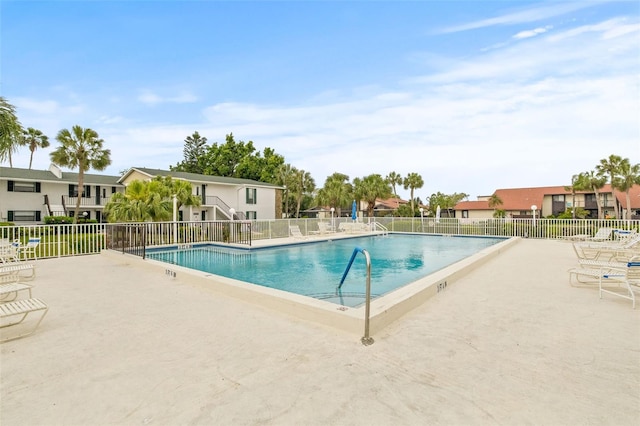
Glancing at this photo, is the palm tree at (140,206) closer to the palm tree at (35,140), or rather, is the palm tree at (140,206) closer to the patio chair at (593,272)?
the patio chair at (593,272)

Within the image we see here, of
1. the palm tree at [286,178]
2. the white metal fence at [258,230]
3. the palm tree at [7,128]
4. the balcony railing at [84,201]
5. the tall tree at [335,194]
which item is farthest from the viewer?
the palm tree at [286,178]

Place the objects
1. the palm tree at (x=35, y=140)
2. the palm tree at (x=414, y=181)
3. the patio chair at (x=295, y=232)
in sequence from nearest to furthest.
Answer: the patio chair at (x=295, y=232) → the palm tree at (x=35, y=140) → the palm tree at (x=414, y=181)

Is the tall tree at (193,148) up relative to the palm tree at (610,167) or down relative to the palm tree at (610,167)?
up

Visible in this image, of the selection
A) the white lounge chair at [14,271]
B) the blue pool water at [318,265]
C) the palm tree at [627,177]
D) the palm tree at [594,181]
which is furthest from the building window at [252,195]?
the palm tree at [627,177]

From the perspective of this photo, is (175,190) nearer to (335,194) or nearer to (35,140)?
(335,194)

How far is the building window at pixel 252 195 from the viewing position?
30.6m

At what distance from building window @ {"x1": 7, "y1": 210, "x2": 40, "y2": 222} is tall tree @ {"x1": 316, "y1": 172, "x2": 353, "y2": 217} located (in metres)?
26.6

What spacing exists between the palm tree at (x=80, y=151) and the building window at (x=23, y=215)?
4.47 metres

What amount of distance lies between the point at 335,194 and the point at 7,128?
32052 mm

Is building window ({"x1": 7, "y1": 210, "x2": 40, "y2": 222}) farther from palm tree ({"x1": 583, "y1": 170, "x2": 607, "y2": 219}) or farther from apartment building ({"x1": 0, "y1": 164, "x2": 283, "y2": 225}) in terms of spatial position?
palm tree ({"x1": 583, "y1": 170, "x2": 607, "y2": 219})

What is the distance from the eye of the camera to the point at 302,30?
1395 cm

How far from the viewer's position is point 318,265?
10.0 m

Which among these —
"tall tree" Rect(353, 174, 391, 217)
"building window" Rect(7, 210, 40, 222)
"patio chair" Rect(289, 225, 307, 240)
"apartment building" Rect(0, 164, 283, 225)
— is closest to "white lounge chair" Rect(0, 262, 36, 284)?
"patio chair" Rect(289, 225, 307, 240)

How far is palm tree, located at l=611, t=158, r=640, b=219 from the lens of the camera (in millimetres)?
29953
